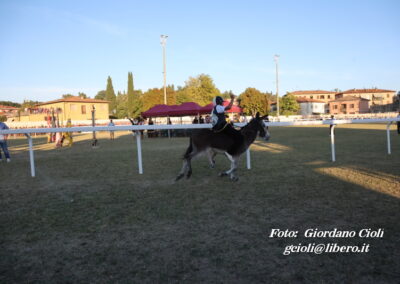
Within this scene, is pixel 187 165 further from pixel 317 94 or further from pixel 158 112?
pixel 317 94

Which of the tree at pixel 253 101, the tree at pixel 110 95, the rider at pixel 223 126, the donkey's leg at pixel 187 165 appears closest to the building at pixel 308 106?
the tree at pixel 253 101

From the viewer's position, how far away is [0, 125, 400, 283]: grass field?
3.25 metres

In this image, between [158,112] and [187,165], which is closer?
[187,165]

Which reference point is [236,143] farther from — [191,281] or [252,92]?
[252,92]

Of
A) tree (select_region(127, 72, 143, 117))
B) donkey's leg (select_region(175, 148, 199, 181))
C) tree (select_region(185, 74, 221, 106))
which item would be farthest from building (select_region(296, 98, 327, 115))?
donkey's leg (select_region(175, 148, 199, 181))

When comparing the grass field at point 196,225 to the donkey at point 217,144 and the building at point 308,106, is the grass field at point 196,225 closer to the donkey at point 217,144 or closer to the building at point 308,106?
the donkey at point 217,144

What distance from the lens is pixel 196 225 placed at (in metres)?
4.64

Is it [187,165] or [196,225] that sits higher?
[187,165]

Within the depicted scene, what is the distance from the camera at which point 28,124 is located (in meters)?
44.6

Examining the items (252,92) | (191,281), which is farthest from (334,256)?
(252,92)

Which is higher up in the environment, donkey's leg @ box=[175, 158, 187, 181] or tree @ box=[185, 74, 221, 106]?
tree @ box=[185, 74, 221, 106]

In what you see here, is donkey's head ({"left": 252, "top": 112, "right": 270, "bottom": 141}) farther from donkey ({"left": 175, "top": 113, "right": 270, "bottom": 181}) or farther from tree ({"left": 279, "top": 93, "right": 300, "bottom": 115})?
tree ({"left": 279, "top": 93, "right": 300, "bottom": 115})

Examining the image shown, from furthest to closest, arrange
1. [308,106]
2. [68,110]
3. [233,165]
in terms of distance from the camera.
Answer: [308,106]
[68,110]
[233,165]

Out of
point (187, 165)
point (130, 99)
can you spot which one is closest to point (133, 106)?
point (130, 99)
